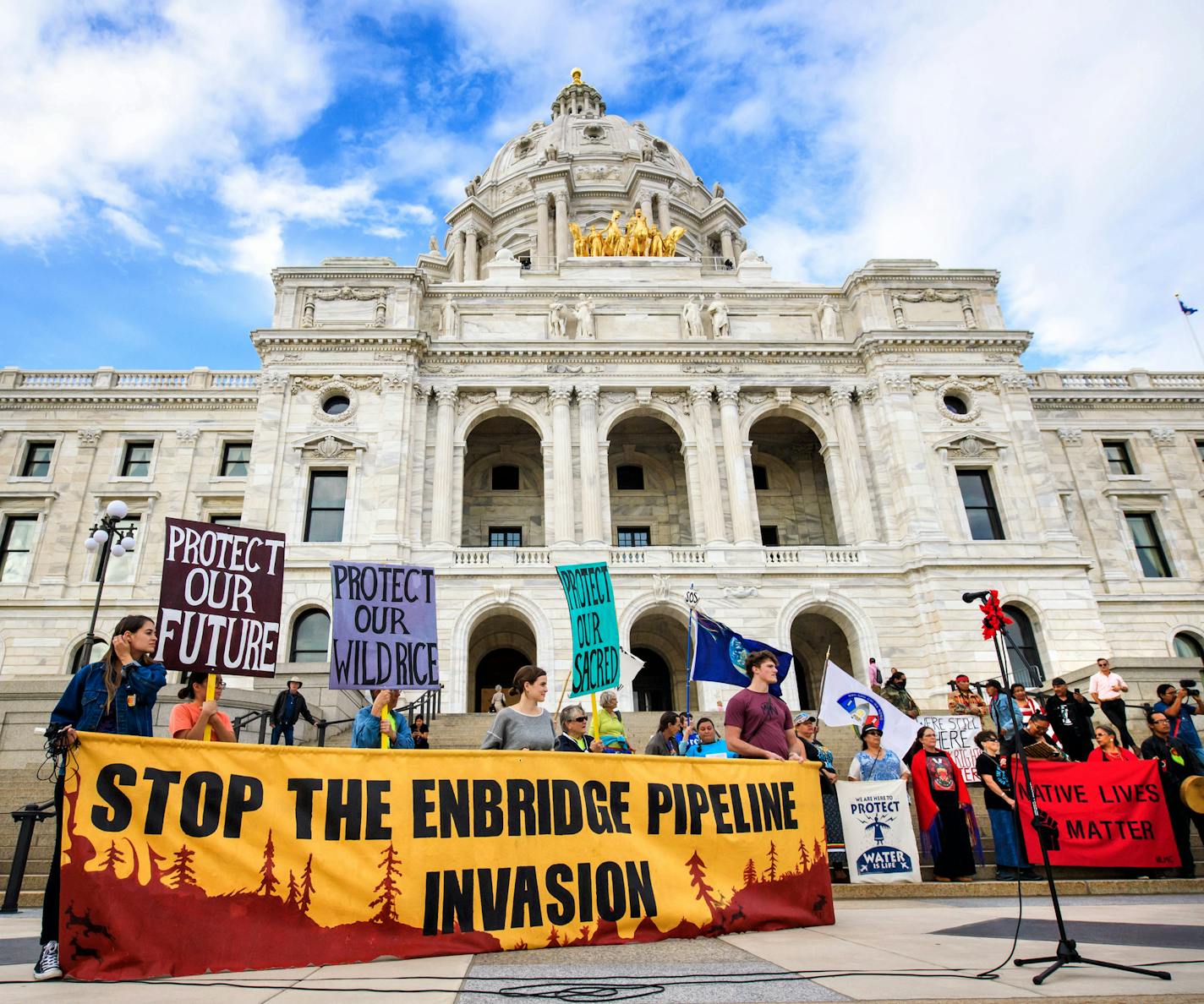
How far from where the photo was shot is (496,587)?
2466 cm

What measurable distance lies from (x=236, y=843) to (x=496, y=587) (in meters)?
19.8

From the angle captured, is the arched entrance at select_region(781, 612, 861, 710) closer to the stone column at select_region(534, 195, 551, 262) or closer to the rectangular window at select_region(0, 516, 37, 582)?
the stone column at select_region(534, 195, 551, 262)

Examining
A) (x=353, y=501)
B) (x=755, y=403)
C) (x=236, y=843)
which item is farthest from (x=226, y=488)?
(x=236, y=843)

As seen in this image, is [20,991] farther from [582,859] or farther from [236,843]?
[582,859]

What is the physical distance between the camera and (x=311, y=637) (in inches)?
938

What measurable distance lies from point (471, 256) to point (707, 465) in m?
30.7

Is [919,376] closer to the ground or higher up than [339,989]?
higher up

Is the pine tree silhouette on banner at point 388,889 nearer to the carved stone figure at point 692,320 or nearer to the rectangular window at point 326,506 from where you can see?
the rectangular window at point 326,506

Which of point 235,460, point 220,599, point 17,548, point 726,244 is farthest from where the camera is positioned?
point 726,244

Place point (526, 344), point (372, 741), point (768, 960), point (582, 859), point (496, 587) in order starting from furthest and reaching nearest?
point (526, 344)
point (496, 587)
point (372, 741)
point (582, 859)
point (768, 960)

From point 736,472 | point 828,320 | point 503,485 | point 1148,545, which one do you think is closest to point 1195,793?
point 736,472

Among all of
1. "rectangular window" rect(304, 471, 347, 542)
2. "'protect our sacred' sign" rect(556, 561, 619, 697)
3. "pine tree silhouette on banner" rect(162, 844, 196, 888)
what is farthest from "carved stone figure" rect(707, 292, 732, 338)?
"pine tree silhouette on banner" rect(162, 844, 196, 888)

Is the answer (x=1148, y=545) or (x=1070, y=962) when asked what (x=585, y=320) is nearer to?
(x=1148, y=545)

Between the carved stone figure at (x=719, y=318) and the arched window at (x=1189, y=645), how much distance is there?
2103 cm
